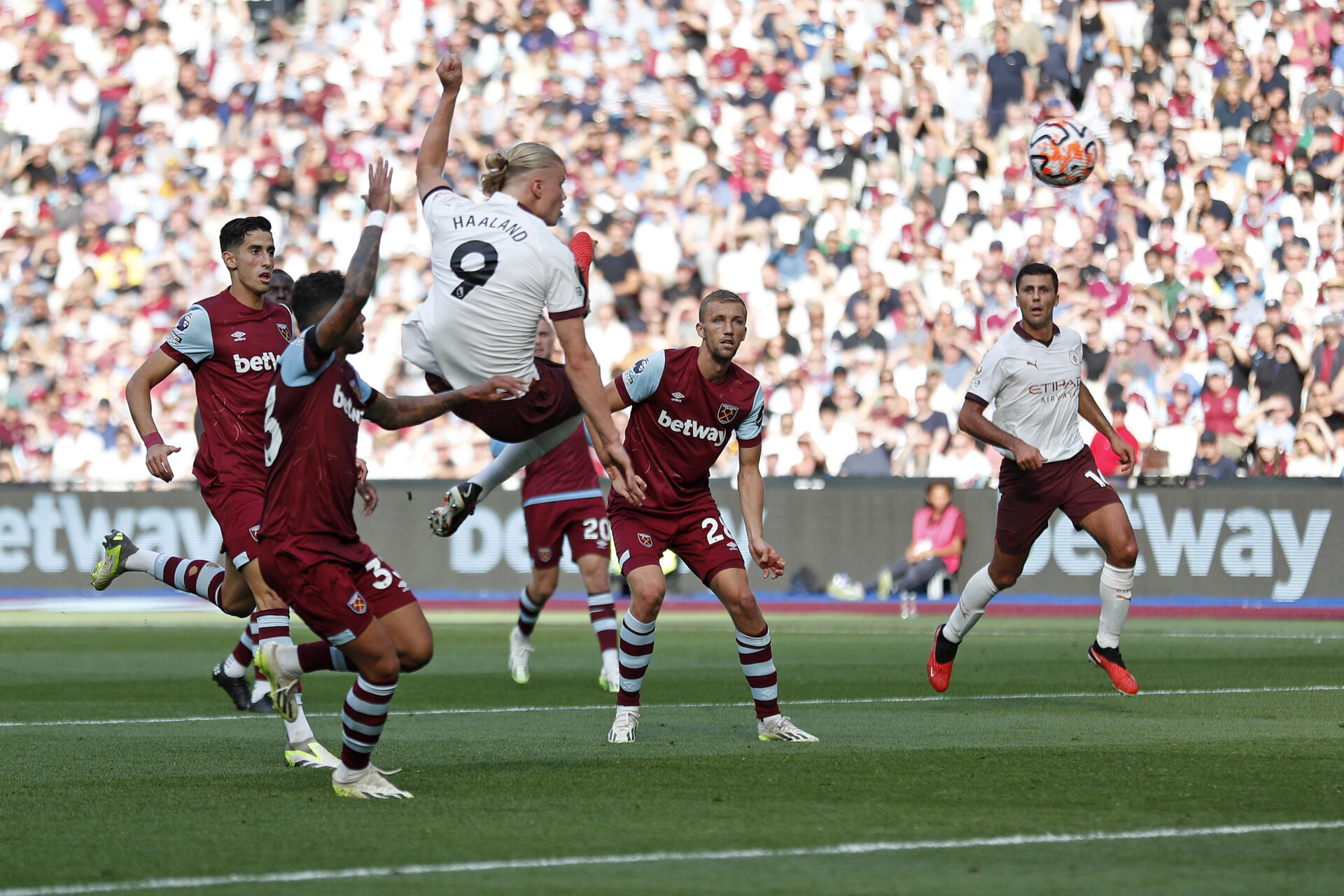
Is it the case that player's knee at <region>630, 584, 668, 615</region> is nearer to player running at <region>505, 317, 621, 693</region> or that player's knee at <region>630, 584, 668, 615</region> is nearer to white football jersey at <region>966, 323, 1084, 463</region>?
white football jersey at <region>966, 323, 1084, 463</region>

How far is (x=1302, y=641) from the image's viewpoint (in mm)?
15555

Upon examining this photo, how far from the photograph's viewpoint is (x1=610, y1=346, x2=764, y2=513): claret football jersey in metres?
9.59

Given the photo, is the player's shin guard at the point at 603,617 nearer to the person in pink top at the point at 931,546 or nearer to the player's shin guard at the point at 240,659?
the player's shin guard at the point at 240,659

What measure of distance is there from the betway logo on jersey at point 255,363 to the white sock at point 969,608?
4641mm

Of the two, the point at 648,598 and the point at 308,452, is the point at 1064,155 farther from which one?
the point at 308,452

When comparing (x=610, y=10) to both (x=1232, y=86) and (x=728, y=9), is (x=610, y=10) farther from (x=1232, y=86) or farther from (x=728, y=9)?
(x=1232, y=86)

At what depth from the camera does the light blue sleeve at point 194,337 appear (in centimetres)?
941

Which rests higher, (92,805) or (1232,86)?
(1232,86)

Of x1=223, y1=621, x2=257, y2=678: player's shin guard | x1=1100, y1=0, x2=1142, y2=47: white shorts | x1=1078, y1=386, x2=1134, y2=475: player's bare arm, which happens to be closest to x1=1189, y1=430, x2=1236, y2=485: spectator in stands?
x1=1100, y1=0, x2=1142, y2=47: white shorts

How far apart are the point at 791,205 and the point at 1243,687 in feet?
44.0

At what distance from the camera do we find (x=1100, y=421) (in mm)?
11992

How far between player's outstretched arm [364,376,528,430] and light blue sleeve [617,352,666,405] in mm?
1841

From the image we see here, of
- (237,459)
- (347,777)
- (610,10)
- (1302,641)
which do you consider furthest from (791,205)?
(347,777)

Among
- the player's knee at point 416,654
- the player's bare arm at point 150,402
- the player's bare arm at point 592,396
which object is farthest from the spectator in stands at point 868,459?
the player's knee at point 416,654
